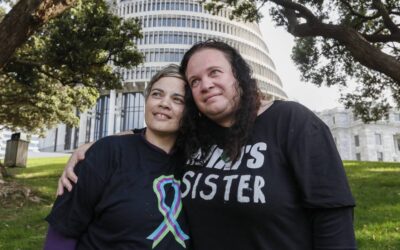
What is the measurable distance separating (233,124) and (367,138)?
308 ft

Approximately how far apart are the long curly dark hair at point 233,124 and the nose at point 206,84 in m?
0.20

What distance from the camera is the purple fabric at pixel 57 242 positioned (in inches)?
91.9

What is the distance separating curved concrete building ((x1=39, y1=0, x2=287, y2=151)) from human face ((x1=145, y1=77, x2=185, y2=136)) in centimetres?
7794

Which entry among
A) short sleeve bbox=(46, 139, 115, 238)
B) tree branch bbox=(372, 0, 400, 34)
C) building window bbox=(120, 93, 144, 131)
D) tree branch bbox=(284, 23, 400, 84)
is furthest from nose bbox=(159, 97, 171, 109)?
building window bbox=(120, 93, 144, 131)

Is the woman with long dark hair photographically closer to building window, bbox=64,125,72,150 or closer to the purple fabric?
the purple fabric

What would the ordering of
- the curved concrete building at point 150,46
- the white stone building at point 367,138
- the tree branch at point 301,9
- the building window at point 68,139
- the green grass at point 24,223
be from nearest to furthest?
the green grass at point 24,223, the tree branch at point 301,9, the curved concrete building at point 150,46, the white stone building at point 367,138, the building window at point 68,139

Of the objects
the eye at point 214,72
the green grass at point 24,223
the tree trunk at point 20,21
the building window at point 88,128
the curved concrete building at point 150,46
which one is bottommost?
the green grass at point 24,223

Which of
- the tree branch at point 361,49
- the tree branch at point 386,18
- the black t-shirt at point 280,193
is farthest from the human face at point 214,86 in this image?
the tree branch at point 386,18

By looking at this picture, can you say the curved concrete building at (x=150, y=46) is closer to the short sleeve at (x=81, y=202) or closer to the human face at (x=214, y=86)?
the human face at (x=214, y=86)

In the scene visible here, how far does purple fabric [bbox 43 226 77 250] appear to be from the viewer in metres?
2.33

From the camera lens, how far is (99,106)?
86125mm

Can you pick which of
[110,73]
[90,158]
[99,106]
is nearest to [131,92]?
[99,106]

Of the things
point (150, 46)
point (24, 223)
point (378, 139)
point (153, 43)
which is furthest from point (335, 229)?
point (378, 139)

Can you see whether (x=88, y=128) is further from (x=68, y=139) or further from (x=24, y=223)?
(x=24, y=223)
